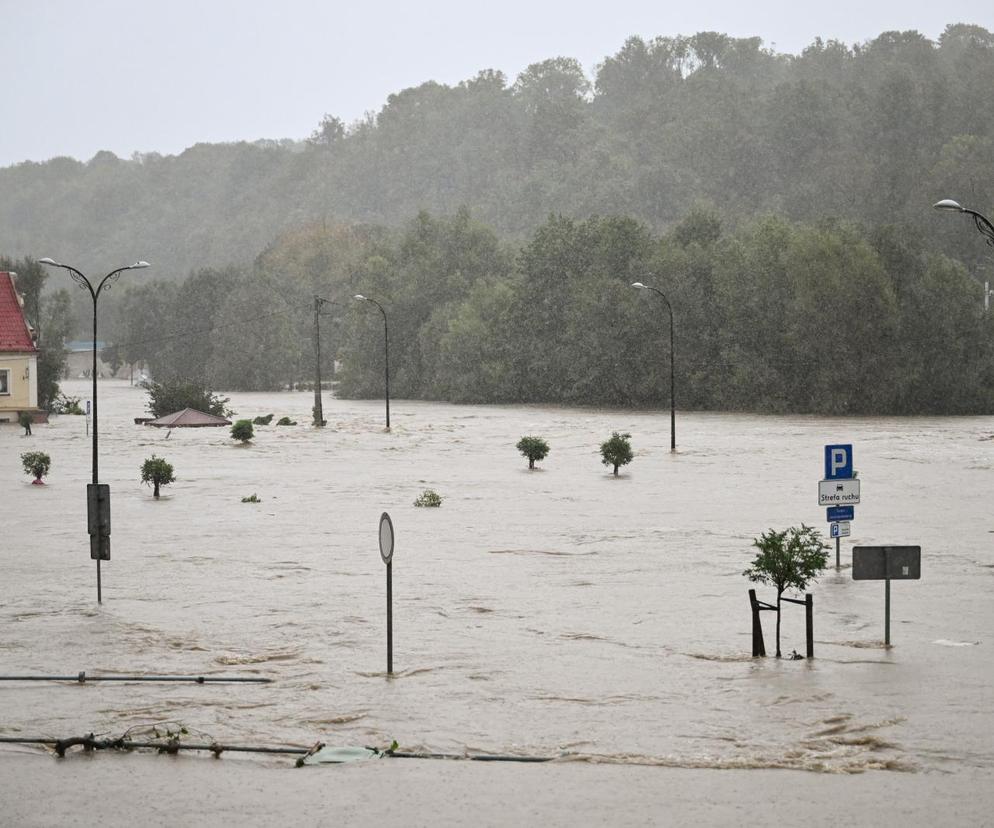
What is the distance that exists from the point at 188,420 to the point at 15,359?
10806 millimetres

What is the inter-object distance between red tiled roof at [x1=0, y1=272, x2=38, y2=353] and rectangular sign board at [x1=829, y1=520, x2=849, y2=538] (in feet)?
211

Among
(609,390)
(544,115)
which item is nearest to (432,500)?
(609,390)

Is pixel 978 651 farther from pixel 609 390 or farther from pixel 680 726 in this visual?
pixel 609 390

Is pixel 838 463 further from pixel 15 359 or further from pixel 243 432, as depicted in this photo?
pixel 15 359

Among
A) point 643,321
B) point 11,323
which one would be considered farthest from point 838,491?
point 643,321

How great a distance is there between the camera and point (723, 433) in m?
72.6

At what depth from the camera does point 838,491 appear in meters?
25.1

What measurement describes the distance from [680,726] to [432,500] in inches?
925

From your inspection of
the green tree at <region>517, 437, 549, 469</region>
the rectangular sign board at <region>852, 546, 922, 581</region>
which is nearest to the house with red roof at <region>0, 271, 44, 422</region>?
the green tree at <region>517, 437, 549, 469</region>

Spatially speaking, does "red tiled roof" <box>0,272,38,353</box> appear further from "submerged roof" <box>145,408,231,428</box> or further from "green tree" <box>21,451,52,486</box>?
→ "green tree" <box>21,451,52,486</box>

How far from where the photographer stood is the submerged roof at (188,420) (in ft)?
260

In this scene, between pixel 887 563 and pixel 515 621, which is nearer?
pixel 887 563

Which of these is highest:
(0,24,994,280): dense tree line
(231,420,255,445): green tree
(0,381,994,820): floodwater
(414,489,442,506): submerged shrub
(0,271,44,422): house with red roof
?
(0,24,994,280): dense tree line

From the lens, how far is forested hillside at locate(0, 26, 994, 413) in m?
89.8
